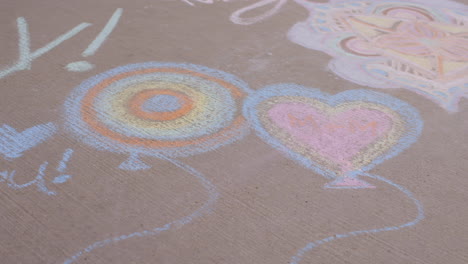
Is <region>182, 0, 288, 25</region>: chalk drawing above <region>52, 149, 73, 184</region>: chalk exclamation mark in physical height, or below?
above

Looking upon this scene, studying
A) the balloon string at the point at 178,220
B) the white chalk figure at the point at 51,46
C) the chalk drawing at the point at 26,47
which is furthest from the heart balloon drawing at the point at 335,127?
the chalk drawing at the point at 26,47

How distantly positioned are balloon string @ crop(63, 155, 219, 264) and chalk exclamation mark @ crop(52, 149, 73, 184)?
498 millimetres

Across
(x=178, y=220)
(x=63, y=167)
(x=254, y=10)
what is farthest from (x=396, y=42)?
(x=63, y=167)

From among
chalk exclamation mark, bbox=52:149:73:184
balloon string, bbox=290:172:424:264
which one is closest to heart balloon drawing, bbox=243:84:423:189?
balloon string, bbox=290:172:424:264

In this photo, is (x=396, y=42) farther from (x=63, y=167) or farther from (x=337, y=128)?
(x=63, y=167)

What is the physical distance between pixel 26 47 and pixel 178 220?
7.41 ft

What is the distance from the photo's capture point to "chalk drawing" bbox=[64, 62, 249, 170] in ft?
9.08

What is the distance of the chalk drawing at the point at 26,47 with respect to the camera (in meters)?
Result: 3.41

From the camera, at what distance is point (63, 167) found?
253 centimetres

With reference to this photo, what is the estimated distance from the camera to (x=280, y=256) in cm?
214

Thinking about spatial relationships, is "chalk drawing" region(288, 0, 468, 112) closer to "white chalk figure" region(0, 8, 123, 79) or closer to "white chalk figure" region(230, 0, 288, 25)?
"white chalk figure" region(230, 0, 288, 25)

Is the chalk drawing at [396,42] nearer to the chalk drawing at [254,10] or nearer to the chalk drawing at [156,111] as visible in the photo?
the chalk drawing at [254,10]

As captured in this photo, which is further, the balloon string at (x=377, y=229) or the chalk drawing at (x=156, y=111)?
the chalk drawing at (x=156, y=111)

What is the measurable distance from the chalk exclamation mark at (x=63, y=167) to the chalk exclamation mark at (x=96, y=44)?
1009mm
